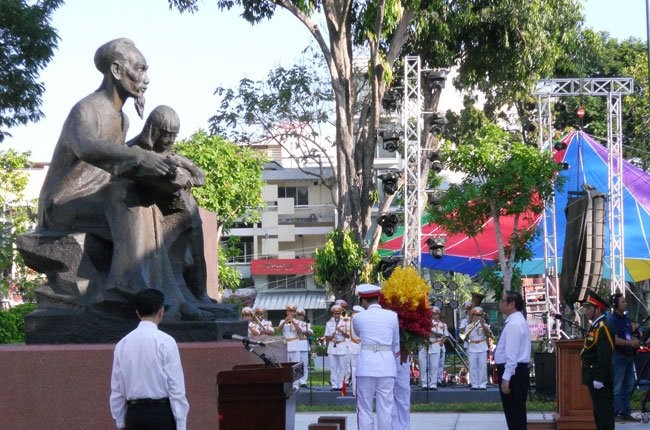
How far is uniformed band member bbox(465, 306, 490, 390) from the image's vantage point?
23.6m

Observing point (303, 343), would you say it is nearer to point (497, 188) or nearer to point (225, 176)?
point (497, 188)

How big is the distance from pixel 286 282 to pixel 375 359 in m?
58.3

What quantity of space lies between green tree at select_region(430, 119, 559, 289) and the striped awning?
3612 centimetres

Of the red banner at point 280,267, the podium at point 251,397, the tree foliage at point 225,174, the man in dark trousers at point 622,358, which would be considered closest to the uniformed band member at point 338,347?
the man in dark trousers at point 622,358

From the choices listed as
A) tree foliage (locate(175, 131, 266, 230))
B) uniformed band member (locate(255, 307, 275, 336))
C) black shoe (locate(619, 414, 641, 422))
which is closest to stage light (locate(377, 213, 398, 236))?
uniformed band member (locate(255, 307, 275, 336))

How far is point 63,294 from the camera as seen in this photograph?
32.0ft

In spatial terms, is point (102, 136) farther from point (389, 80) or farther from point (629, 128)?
point (629, 128)

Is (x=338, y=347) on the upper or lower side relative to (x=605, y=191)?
lower

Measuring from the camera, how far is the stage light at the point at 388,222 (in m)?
31.3

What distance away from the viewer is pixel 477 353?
23.7 m

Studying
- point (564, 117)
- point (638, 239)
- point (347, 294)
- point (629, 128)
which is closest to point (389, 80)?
point (347, 294)

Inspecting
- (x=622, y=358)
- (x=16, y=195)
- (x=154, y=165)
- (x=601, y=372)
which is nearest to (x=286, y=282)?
(x=16, y=195)

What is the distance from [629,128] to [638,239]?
51.2ft

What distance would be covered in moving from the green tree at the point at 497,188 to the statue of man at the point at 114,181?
20.9m
